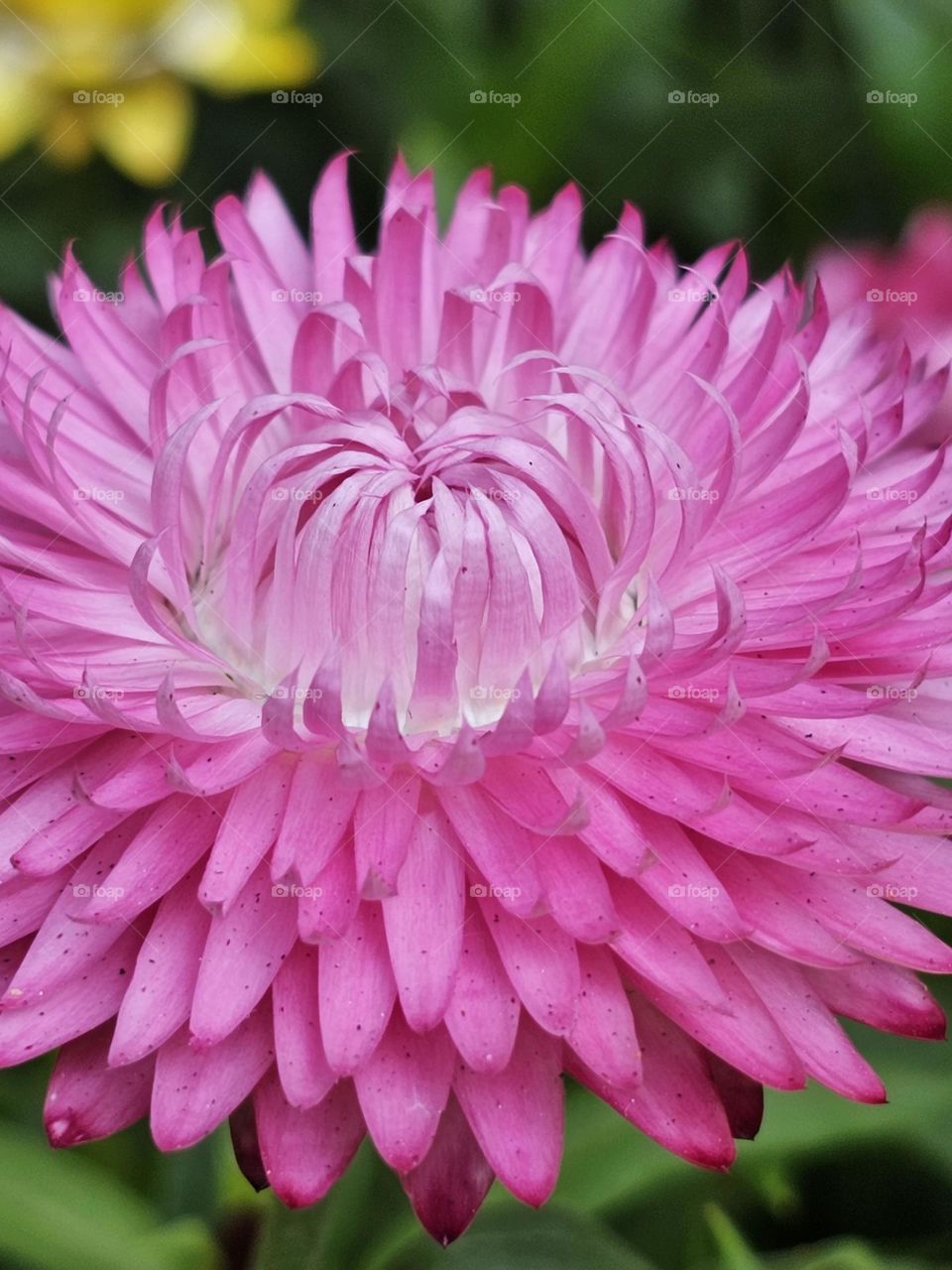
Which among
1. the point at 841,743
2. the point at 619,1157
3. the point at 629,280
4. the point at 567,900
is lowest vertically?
the point at 619,1157

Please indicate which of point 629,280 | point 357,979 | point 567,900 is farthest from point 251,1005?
point 629,280

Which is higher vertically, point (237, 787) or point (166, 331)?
point (166, 331)

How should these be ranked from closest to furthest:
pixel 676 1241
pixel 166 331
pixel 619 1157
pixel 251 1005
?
1. pixel 251 1005
2. pixel 166 331
3. pixel 619 1157
4. pixel 676 1241

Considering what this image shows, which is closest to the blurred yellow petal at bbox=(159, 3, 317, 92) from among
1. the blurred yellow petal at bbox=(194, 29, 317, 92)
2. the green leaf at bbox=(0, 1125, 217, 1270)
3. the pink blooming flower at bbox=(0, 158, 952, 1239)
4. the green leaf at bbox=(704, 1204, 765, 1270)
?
the blurred yellow petal at bbox=(194, 29, 317, 92)

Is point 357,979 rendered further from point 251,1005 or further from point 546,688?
point 546,688

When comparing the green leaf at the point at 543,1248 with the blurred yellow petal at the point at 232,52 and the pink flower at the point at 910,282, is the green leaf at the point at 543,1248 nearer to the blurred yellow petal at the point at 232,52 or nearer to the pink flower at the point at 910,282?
the pink flower at the point at 910,282

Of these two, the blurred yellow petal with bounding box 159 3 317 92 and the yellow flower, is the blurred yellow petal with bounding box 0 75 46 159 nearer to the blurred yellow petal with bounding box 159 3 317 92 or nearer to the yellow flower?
the yellow flower
